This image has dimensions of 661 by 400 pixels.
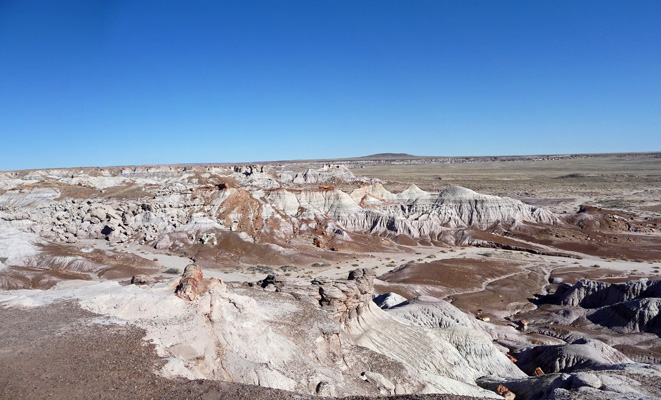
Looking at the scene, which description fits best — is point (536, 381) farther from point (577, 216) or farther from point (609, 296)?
point (577, 216)

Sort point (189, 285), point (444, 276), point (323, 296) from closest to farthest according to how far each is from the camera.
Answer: point (189, 285), point (323, 296), point (444, 276)

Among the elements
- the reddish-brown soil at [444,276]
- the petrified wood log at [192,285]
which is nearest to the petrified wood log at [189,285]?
the petrified wood log at [192,285]

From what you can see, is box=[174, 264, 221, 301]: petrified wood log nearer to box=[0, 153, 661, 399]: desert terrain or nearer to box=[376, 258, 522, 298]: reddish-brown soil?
box=[0, 153, 661, 399]: desert terrain

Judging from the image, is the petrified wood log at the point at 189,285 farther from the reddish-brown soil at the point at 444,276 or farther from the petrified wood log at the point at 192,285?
the reddish-brown soil at the point at 444,276

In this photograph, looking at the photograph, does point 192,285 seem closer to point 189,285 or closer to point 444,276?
point 189,285

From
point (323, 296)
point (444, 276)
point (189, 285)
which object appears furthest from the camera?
point (444, 276)

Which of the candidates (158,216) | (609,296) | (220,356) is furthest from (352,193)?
(220,356)

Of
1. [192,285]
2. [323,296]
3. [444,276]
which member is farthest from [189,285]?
[444,276]

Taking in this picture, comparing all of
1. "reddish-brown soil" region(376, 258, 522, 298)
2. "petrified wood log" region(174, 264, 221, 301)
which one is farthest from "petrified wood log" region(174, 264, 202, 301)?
"reddish-brown soil" region(376, 258, 522, 298)
